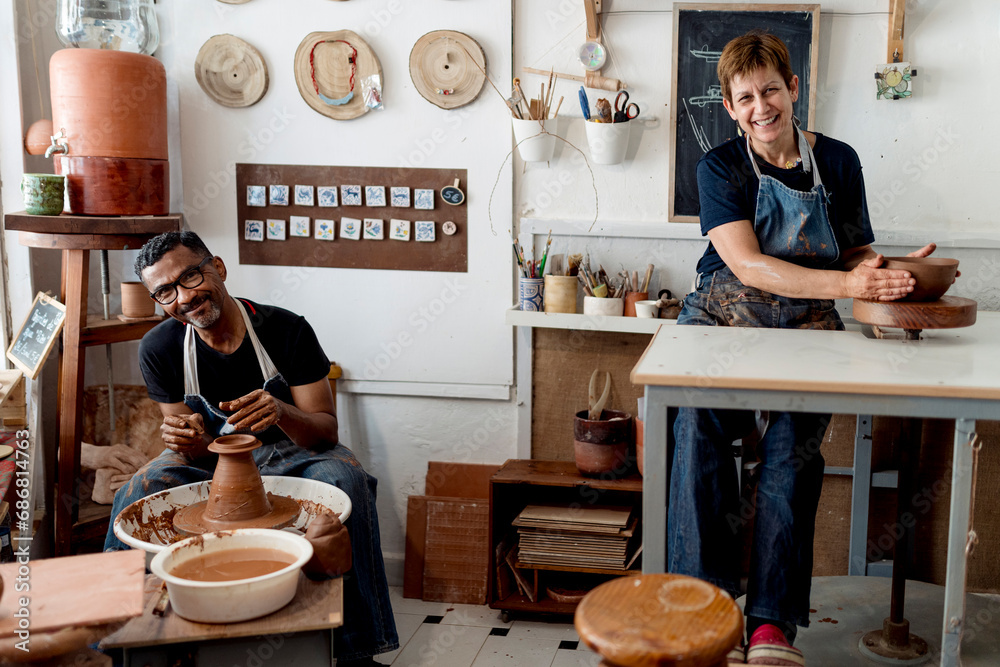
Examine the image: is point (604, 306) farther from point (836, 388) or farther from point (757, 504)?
point (836, 388)

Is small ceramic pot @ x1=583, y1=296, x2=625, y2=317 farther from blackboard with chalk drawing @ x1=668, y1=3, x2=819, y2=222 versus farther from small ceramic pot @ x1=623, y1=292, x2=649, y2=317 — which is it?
blackboard with chalk drawing @ x1=668, y1=3, x2=819, y2=222

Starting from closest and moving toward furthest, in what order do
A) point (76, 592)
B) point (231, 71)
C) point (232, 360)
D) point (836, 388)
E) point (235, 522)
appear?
point (76, 592) < point (836, 388) < point (235, 522) < point (232, 360) < point (231, 71)

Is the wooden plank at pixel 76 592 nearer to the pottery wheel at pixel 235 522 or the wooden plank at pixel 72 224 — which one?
the pottery wheel at pixel 235 522

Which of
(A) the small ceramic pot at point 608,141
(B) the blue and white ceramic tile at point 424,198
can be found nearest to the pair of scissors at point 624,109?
(A) the small ceramic pot at point 608,141

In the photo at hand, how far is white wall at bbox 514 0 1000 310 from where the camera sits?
3.02 m

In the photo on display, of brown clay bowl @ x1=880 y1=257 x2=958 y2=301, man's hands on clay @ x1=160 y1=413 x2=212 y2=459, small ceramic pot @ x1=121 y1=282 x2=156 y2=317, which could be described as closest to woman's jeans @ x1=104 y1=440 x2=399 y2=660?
man's hands on clay @ x1=160 y1=413 x2=212 y2=459

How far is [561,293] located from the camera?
3260 millimetres

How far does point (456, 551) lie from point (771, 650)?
170 centimetres

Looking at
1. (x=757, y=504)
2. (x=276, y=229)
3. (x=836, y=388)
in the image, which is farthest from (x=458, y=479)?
(x=836, y=388)

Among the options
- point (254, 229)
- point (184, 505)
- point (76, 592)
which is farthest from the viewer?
point (254, 229)

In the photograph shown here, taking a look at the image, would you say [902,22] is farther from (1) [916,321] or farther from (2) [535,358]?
(2) [535,358]

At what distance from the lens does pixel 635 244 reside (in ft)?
10.9

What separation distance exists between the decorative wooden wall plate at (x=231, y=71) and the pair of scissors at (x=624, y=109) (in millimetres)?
1400

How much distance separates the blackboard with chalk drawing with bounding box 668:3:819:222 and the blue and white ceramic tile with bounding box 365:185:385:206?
1.13 m
